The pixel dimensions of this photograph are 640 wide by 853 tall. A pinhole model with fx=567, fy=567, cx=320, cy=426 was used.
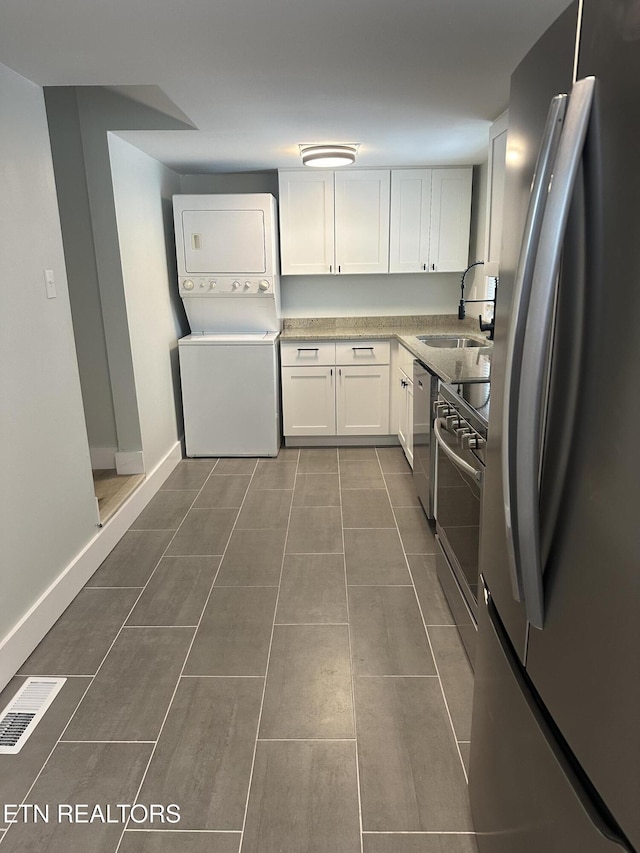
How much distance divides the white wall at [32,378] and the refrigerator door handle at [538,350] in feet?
5.93

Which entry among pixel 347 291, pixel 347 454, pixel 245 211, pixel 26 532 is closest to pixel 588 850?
pixel 26 532

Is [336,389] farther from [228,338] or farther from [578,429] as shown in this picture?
[578,429]

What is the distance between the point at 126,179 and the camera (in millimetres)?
3416

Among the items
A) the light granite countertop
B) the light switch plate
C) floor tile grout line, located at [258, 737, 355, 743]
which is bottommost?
floor tile grout line, located at [258, 737, 355, 743]

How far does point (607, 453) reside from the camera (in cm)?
69

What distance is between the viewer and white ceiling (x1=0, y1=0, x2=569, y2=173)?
5.41 ft

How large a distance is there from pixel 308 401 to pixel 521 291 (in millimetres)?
3663

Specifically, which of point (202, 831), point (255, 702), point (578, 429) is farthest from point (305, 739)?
point (578, 429)

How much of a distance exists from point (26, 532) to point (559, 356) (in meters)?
2.02

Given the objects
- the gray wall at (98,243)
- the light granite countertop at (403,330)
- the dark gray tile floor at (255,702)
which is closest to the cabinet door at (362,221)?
the light granite countertop at (403,330)

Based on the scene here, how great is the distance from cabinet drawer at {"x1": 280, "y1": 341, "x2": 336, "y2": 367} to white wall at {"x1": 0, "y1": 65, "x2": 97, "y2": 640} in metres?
1.99

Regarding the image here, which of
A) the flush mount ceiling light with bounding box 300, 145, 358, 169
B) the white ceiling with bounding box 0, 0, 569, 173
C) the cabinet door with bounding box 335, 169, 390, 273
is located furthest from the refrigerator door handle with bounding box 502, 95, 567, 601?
the cabinet door with bounding box 335, 169, 390, 273

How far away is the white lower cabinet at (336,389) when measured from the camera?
170 inches

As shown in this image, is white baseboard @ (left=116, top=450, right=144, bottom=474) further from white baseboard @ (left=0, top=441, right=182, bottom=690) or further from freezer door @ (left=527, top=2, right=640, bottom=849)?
freezer door @ (left=527, top=2, right=640, bottom=849)
